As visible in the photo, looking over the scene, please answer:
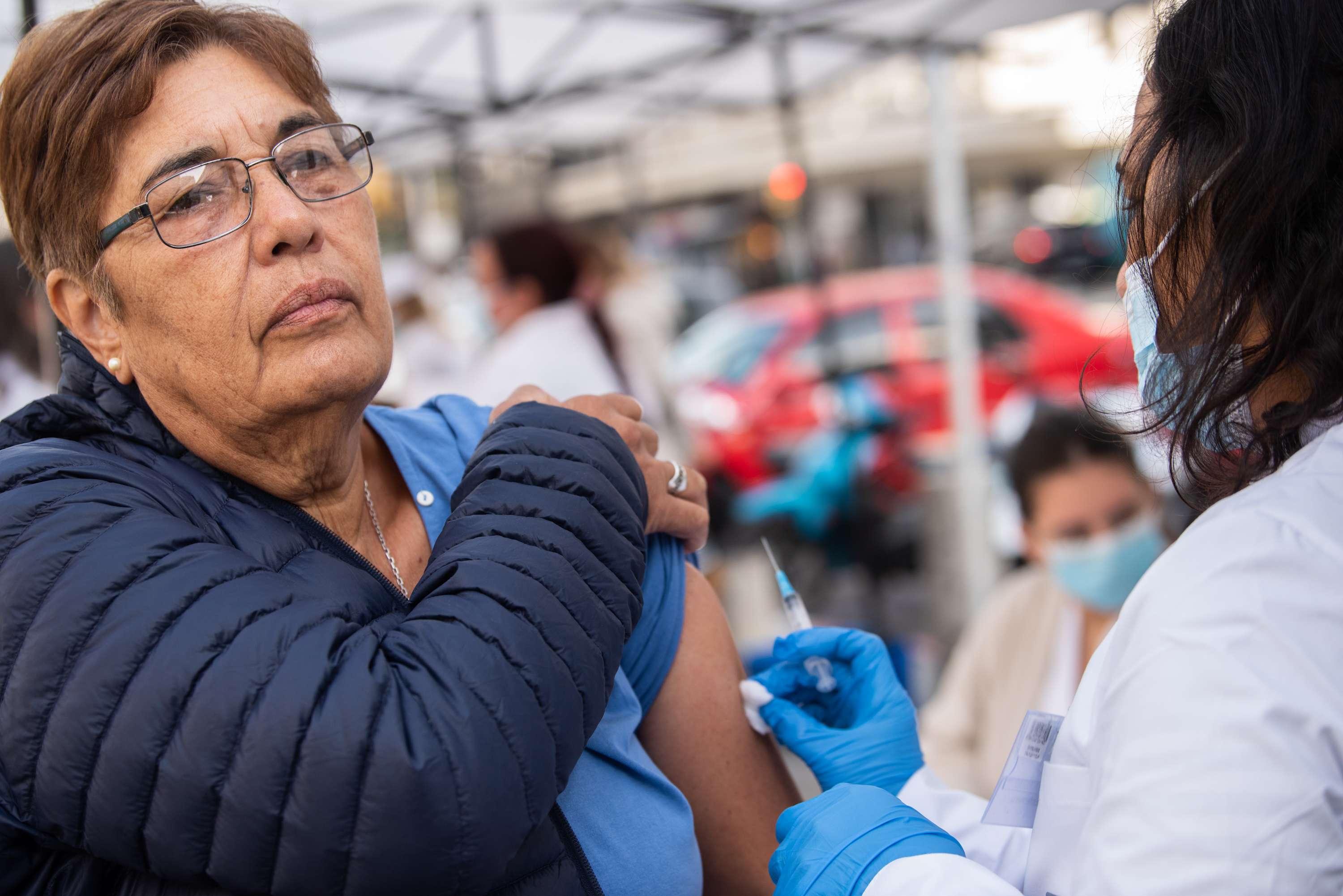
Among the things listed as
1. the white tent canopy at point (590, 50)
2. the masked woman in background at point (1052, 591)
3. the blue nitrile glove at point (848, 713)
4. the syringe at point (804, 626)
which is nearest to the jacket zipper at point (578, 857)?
the blue nitrile glove at point (848, 713)

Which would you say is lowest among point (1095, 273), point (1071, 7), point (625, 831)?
point (625, 831)

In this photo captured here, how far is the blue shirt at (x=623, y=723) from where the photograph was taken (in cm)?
124

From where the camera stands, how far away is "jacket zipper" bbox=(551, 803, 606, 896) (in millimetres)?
1187

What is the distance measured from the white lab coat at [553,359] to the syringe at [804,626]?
2.31 m

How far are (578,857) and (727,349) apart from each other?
24.0 ft

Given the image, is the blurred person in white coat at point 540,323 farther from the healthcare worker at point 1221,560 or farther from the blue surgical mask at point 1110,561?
the healthcare worker at point 1221,560

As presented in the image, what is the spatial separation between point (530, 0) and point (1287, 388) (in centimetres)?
396

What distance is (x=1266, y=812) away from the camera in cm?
82

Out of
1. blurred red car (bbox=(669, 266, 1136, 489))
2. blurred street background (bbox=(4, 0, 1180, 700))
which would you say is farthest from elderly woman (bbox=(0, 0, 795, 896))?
blurred red car (bbox=(669, 266, 1136, 489))

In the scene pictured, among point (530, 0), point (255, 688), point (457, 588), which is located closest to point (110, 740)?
point (255, 688)

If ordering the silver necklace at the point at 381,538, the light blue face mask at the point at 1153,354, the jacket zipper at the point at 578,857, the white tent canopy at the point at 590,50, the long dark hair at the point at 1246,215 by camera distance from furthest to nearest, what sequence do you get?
the white tent canopy at the point at 590,50 → the silver necklace at the point at 381,538 → the jacket zipper at the point at 578,857 → the light blue face mask at the point at 1153,354 → the long dark hair at the point at 1246,215

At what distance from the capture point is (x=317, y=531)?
127cm

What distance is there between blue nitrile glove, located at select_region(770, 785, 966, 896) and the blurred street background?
0.57 metres

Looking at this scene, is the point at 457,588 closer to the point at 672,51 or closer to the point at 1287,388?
the point at 1287,388
